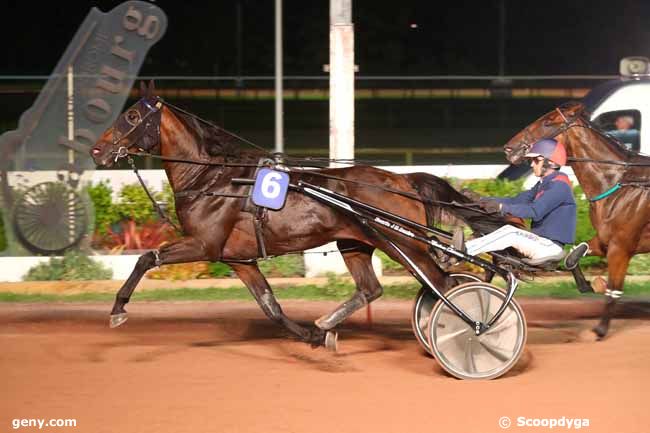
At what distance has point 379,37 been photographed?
103 feet

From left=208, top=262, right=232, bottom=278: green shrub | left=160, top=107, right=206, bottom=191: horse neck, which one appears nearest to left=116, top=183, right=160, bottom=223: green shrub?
left=208, top=262, right=232, bottom=278: green shrub

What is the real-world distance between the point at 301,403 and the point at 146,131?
2477mm

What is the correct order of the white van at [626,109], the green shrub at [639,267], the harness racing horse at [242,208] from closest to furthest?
the harness racing horse at [242,208] → the green shrub at [639,267] → the white van at [626,109]

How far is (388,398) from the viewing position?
6.32 meters

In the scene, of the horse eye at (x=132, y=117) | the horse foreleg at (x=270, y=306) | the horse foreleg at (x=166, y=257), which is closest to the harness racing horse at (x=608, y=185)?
the horse foreleg at (x=270, y=306)

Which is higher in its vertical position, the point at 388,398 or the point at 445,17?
the point at 445,17

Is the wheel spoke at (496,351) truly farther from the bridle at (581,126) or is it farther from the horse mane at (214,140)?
the horse mane at (214,140)

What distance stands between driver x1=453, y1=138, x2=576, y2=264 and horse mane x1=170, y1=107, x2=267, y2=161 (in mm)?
1794

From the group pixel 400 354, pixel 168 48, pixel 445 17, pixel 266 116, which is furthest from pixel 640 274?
pixel 445 17

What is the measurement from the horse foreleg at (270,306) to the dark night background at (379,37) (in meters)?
21.8

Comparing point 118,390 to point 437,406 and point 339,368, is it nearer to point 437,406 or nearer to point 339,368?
point 339,368

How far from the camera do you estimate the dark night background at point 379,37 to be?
2967 centimetres

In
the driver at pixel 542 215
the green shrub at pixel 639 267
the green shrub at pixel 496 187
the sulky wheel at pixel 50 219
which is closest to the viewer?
the driver at pixel 542 215

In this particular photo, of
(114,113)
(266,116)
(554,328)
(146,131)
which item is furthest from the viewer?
(266,116)
